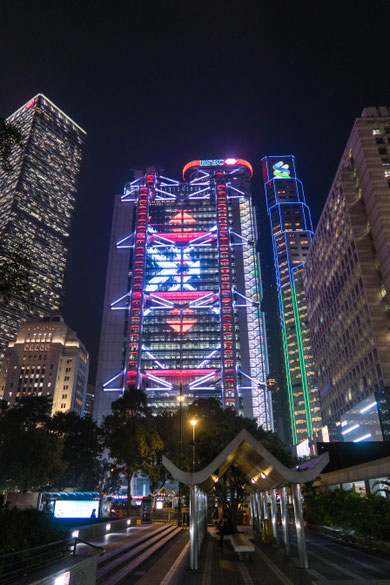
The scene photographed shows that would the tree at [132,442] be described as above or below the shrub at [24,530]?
above

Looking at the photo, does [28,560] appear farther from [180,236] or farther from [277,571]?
[180,236]

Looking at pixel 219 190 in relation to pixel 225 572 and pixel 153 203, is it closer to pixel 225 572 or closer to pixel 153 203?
pixel 153 203

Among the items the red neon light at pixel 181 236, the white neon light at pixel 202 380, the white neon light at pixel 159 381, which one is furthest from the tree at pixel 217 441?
the red neon light at pixel 181 236

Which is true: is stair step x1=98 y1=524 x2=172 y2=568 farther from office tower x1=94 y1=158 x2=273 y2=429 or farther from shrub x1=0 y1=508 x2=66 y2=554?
office tower x1=94 y1=158 x2=273 y2=429

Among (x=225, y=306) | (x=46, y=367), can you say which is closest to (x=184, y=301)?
(x=225, y=306)

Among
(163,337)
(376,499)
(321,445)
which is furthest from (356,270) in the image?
(163,337)

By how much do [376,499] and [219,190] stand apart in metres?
134

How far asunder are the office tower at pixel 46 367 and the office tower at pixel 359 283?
100m

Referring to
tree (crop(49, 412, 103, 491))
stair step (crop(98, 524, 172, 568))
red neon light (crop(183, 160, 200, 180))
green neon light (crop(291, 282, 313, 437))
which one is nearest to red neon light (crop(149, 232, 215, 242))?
red neon light (crop(183, 160, 200, 180))

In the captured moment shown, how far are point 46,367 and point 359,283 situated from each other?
4856 inches

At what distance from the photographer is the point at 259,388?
399ft

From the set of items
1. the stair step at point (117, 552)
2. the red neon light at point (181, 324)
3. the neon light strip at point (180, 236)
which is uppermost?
the neon light strip at point (180, 236)

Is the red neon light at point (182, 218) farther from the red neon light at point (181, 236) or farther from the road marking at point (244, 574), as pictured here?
the road marking at point (244, 574)

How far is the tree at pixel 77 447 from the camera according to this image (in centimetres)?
6347
